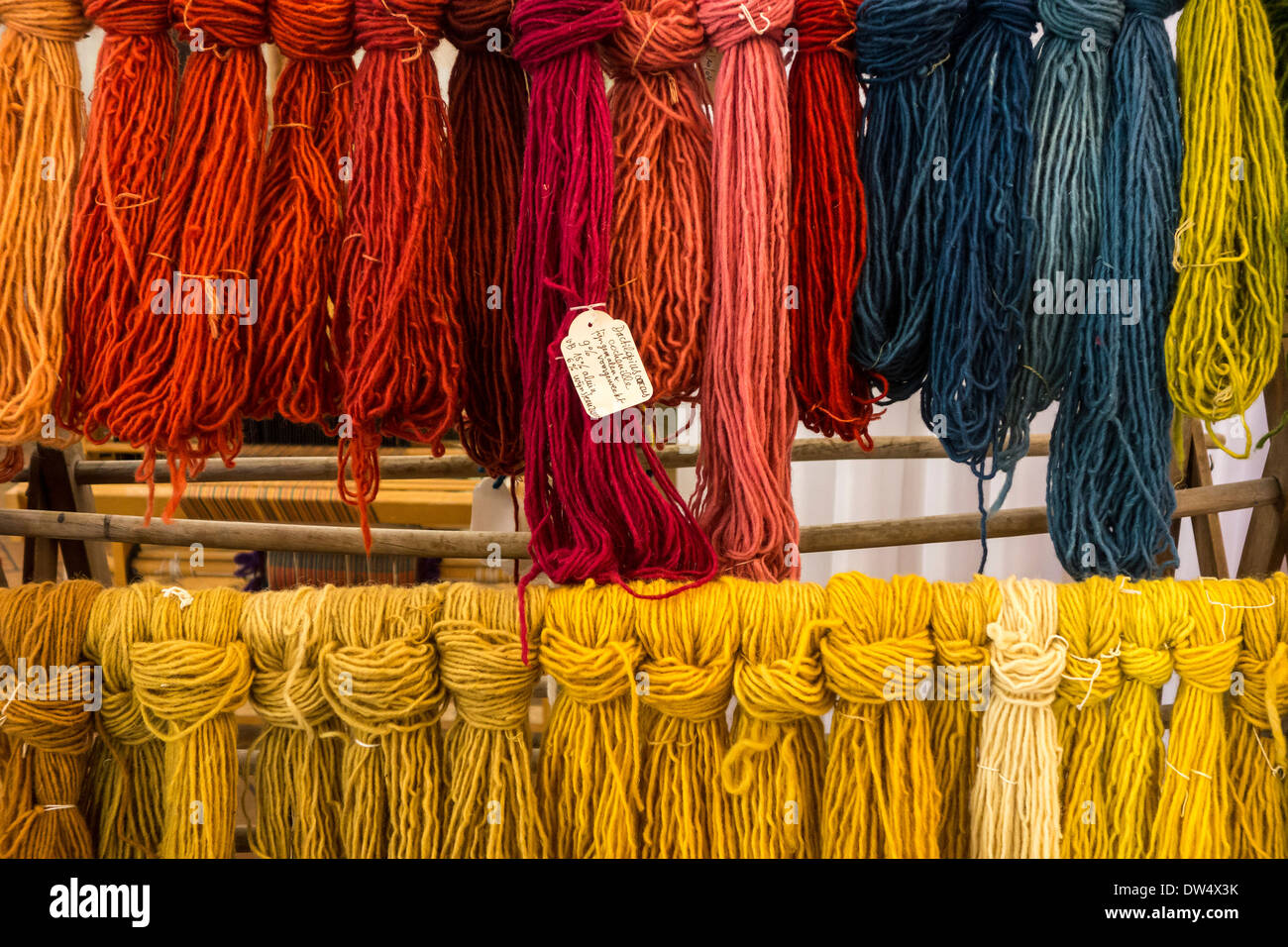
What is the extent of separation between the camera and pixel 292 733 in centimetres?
93

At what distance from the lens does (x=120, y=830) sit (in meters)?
0.93

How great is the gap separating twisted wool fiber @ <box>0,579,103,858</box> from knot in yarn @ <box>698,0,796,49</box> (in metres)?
0.84

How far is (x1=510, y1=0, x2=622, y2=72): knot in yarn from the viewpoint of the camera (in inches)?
32.3

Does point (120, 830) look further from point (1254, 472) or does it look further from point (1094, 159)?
point (1254, 472)

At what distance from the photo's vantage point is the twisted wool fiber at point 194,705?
2.81ft

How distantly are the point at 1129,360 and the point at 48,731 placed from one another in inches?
44.0

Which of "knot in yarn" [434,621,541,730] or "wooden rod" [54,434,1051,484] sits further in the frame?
"wooden rod" [54,434,1051,484]

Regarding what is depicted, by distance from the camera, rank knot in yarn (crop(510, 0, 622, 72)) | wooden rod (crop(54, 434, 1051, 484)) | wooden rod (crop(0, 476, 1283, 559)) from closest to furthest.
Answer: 1. knot in yarn (crop(510, 0, 622, 72))
2. wooden rod (crop(0, 476, 1283, 559))
3. wooden rod (crop(54, 434, 1051, 484))

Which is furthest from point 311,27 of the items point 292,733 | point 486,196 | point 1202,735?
point 1202,735

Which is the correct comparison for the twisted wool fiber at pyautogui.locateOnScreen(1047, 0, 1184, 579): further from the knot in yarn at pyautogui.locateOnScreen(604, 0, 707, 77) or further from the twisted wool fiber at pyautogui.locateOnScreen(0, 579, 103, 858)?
the twisted wool fiber at pyautogui.locateOnScreen(0, 579, 103, 858)

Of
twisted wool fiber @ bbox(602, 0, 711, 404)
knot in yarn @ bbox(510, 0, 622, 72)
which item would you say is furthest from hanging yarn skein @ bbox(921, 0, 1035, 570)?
knot in yarn @ bbox(510, 0, 622, 72)

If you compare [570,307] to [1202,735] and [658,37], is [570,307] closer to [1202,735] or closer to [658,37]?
[658,37]

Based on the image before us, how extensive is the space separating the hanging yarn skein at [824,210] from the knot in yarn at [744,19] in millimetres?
35
